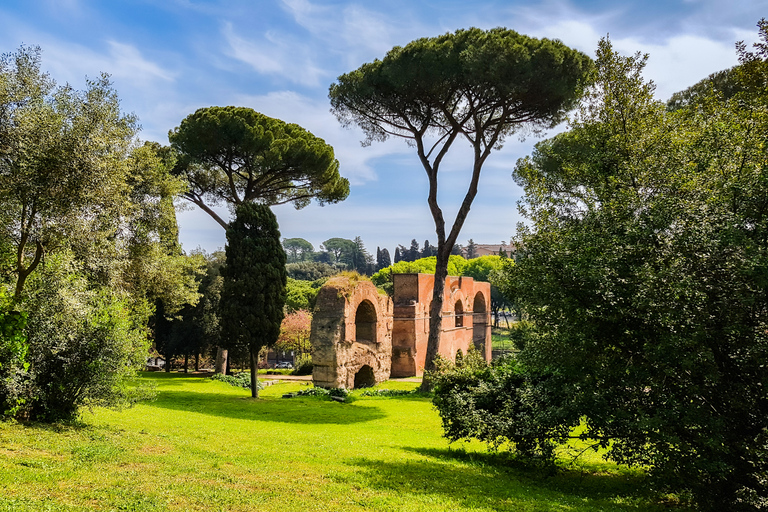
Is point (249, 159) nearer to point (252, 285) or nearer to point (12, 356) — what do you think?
point (252, 285)

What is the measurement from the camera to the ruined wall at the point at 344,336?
1645 cm

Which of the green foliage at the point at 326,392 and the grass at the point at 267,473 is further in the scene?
the green foliage at the point at 326,392

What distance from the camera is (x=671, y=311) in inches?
195

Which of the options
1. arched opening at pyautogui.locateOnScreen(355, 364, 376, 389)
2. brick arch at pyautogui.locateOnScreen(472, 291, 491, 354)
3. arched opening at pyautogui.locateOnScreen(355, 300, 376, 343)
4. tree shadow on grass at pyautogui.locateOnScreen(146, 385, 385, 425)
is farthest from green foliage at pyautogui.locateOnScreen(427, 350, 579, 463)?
brick arch at pyautogui.locateOnScreen(472, 291, 491, 354)

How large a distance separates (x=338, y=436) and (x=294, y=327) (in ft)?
74.9

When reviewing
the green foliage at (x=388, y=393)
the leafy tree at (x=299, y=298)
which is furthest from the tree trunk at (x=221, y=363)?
the leafy tree at (x=299, y=298)

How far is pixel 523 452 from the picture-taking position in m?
6.93

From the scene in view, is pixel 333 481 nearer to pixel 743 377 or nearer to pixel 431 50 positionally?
pixel 743 377

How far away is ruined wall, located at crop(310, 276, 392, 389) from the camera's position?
16.5 meters

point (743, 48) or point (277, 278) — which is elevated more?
point (743, 48)

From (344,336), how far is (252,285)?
11.6 feet

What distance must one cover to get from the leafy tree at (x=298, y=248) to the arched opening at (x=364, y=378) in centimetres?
9557

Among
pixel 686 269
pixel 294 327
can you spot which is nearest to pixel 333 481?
pixel 686 269

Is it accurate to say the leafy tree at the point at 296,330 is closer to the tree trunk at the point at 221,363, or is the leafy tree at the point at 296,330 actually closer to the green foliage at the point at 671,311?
the tree trunk at the point at 221,363
